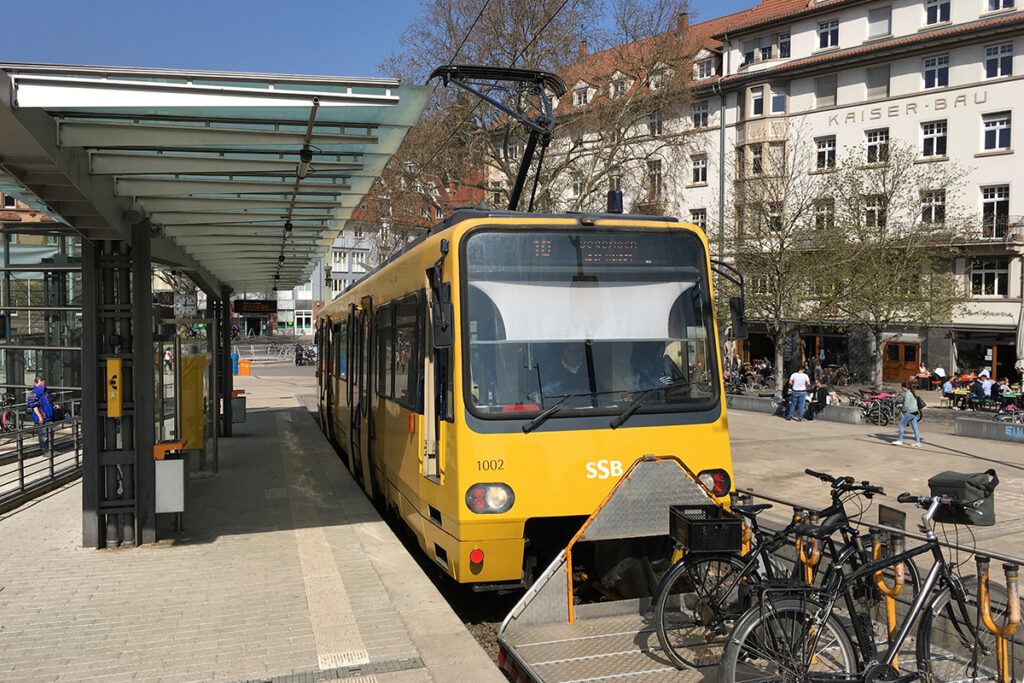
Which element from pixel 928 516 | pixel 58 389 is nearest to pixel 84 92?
pixel 928 516

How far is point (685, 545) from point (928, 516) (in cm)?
139

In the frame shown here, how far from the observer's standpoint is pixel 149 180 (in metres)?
7.78

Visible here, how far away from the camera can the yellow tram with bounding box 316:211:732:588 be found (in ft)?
19.6

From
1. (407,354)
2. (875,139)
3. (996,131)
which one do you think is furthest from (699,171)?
(407,354)

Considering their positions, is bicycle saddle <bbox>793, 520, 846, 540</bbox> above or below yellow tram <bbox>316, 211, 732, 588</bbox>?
below

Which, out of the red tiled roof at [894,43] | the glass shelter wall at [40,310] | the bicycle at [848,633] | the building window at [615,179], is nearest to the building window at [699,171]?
the red tiled roof at [894,43]

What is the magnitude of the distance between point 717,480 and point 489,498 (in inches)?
73.1

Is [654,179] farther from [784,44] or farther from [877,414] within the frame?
[784,44]

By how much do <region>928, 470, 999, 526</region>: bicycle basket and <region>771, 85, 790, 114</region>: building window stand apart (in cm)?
4093

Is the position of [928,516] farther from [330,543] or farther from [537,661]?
[330,543]

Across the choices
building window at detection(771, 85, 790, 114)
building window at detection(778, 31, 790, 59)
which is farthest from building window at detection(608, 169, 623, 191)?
building window at detection(778, 31, 790, 59)

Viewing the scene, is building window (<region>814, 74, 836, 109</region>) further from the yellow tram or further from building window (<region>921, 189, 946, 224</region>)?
the yellow tram

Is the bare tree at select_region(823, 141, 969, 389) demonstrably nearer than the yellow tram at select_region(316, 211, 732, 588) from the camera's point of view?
No

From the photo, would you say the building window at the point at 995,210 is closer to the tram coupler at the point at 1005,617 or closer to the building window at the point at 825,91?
the building window at the point at 825,91
